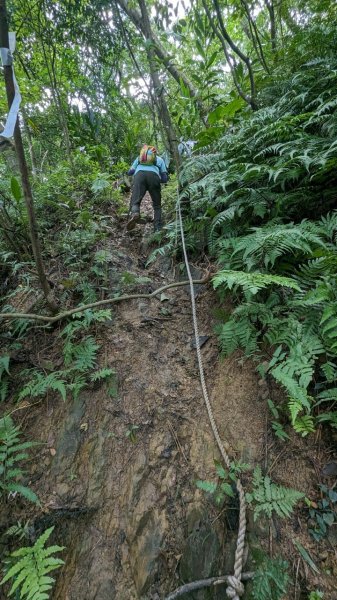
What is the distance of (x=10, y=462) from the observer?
2035 mm

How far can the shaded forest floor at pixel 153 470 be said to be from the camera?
5.49ft

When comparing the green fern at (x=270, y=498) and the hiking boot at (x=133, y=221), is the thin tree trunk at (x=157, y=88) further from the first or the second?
the green fern at (x=270, y=498)

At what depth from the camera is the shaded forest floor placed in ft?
5.49

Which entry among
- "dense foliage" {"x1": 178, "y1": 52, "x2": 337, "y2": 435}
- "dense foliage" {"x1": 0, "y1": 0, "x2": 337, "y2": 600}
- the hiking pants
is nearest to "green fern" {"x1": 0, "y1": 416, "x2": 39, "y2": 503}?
"dense foliage" {"x1": 0, "y1": 0, "x2": 337, "y2": 600}

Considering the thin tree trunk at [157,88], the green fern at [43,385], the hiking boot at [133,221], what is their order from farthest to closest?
the hiking boot at [133,221] < the thin tree trunk at [157,88] < the green fern at [43,385]

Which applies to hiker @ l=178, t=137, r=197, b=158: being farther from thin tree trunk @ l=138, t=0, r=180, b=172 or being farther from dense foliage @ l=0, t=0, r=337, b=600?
thin tree trunk @ l=138, t=0, r=180, b=172

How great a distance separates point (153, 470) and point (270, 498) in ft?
2.59

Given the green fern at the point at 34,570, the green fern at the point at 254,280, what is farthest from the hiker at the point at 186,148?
the green fern at the point at 34,570

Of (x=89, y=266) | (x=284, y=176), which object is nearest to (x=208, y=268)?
(x=284, y=176)

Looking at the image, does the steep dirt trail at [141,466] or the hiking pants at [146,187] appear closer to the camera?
the steep dirt trail at [141,466]

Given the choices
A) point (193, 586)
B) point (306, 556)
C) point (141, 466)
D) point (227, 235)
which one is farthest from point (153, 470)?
point (227, 235)

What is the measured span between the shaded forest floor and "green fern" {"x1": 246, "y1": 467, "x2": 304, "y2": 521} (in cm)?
8

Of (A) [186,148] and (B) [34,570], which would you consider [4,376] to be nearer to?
(B) [34,570]

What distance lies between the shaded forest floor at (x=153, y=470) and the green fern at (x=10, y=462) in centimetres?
11
